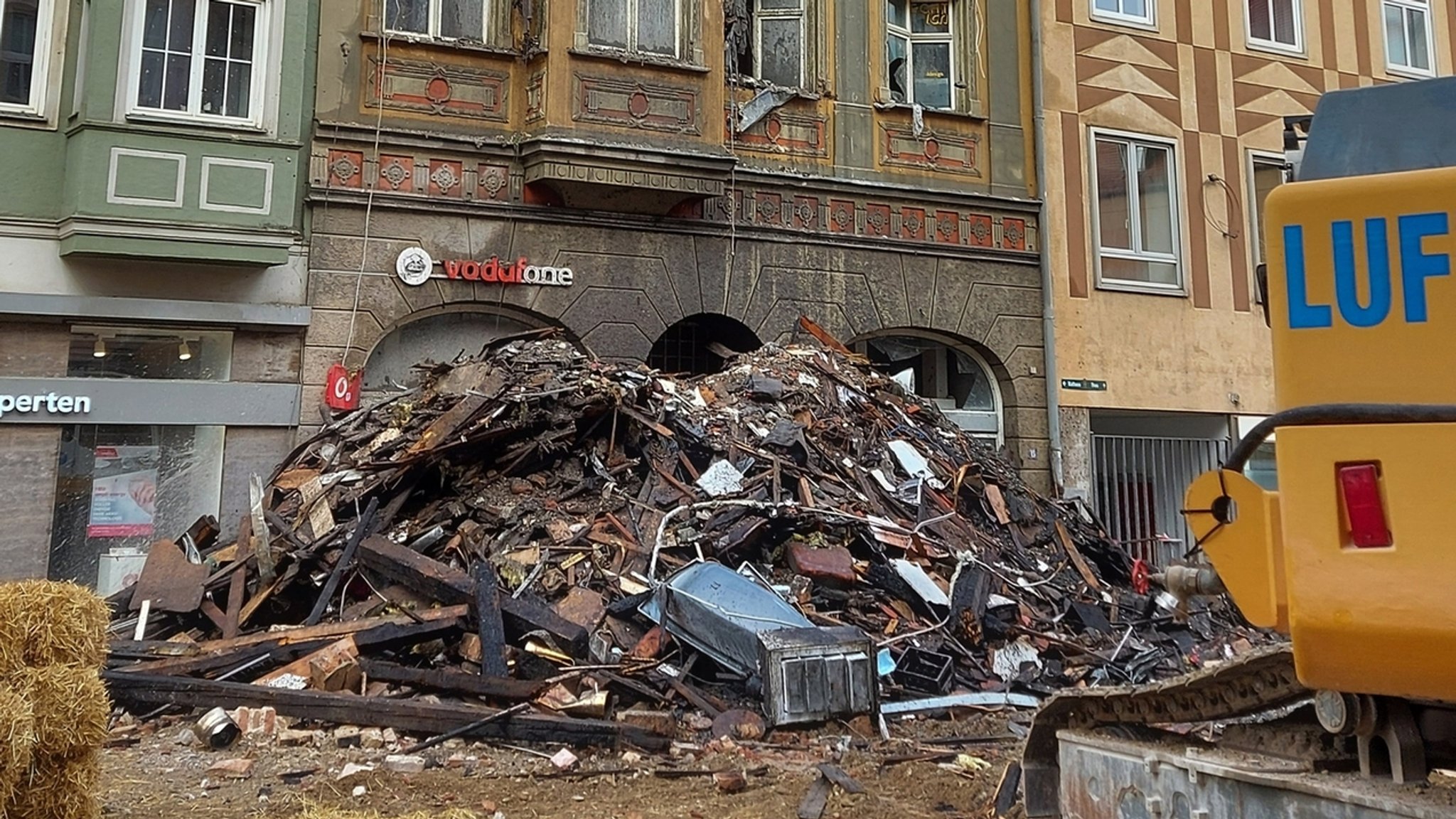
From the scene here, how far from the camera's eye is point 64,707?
4594 millimetres

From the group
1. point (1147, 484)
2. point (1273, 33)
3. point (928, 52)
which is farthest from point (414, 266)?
point (1273, 33)

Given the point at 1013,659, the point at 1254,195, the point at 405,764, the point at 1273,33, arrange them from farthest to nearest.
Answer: the point at 1273,33 < the point at 1254,195 < the point at 1013,659 < the point at 405,764

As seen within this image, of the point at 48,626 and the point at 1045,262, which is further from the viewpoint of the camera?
the point at 1045,262

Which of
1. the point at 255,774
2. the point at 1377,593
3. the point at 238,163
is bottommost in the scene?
the point at 255,774

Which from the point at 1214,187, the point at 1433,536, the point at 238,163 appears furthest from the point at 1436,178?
the point at 1214,187

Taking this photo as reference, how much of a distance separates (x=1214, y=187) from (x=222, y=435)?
13549 mm

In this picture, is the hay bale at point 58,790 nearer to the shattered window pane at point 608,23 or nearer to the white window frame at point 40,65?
the white window frame at point 40,65

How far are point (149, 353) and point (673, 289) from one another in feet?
18.6

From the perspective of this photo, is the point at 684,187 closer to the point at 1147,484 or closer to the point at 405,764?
the point at 405,764

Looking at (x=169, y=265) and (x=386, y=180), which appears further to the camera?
(x=386, y=180)

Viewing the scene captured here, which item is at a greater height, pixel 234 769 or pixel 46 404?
pixel 46 404

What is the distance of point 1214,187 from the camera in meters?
15.6

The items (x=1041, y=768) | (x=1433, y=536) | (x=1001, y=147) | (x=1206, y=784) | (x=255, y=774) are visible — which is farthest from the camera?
(x=1001, y=147)

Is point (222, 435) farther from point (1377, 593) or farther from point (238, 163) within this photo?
point (1377, 593)
